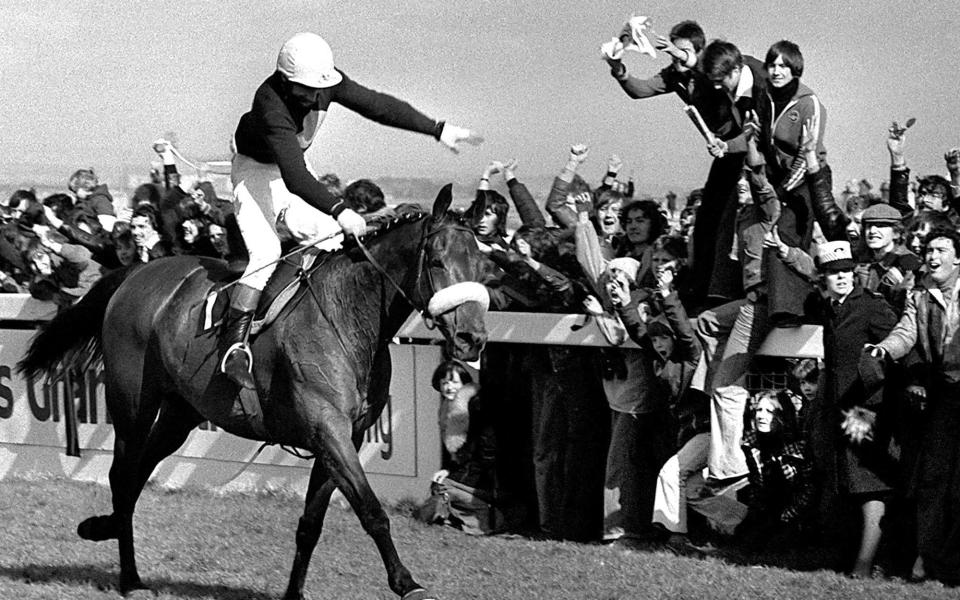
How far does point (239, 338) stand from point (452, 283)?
1.27 m

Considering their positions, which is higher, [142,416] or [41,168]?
[41,168]

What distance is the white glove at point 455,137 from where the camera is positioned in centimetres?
664

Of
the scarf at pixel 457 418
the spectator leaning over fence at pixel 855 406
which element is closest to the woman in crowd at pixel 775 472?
the spectator leaning over fence at pixel 855 406

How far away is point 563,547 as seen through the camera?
7.82 m

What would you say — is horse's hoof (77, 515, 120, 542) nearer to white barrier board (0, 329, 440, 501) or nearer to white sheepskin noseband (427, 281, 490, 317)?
white barrier board (0, 329, 440, 501)

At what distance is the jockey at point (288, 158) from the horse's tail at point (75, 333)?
1402mm

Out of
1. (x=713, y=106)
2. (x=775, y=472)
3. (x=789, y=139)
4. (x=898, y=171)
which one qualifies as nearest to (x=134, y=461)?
(x=775, y=472)

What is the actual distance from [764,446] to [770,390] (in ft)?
0.95

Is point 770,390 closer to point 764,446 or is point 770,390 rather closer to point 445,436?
point 764,446

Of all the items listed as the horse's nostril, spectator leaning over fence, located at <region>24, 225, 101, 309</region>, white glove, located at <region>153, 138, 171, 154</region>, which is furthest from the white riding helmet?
spectator leaning over fence, located at <region>24, 225, 101, 309</region>

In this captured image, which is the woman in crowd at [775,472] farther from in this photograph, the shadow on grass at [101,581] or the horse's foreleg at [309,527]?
the shadow on grass at [101,581]

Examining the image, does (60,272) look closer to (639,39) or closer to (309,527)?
(309,527)

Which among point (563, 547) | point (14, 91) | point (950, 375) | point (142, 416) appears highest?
point (14, 91)

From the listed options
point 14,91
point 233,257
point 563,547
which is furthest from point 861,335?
point 14,91
